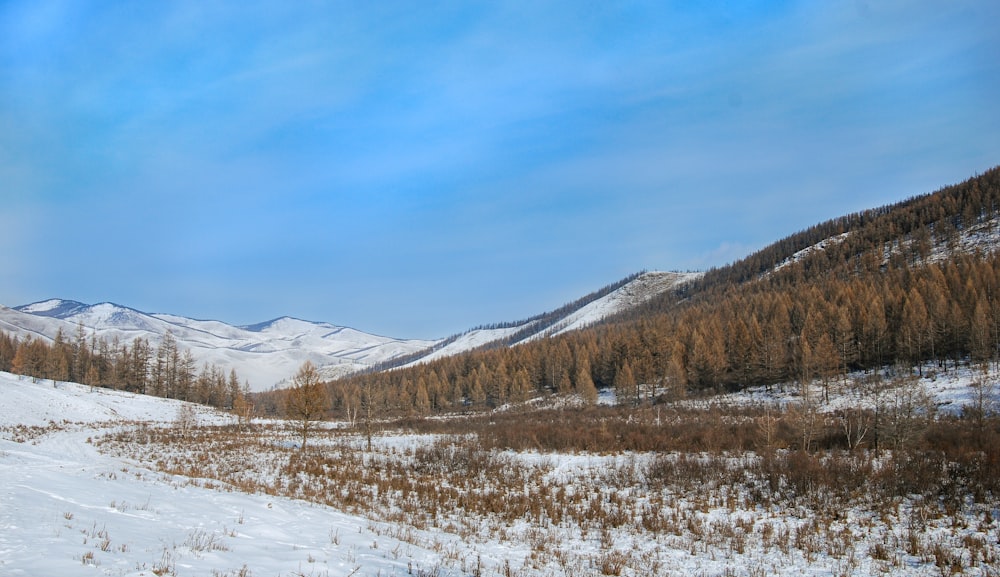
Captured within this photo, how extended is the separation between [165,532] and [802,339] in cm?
7884

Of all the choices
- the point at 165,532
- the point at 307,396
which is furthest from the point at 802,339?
the point at 165,532

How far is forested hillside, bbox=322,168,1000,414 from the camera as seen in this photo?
65.4m

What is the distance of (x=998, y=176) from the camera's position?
159750mm

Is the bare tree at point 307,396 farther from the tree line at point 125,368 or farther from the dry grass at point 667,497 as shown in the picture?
the tree line at point 125,368

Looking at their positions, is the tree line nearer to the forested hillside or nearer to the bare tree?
the forested hillside

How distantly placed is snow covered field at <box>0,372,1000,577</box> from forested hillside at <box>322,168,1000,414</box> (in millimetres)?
25500

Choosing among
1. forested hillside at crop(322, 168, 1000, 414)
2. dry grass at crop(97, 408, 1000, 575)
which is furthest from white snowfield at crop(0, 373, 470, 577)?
forested hillside at crop(322, 168, 1000, 414)

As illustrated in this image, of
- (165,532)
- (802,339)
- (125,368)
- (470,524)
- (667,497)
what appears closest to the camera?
(165,532)

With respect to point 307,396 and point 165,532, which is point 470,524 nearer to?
point 165,532

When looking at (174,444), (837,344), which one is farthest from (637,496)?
(837,344)

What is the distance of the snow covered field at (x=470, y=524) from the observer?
8.63m

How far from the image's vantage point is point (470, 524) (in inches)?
588

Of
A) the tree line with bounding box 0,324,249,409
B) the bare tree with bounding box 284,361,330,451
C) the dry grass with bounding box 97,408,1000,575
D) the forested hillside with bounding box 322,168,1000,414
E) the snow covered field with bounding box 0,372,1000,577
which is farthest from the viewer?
the tree line with bounding box 0,324,249,409

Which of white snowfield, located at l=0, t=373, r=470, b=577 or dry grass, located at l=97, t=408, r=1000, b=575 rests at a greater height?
white snowfield, located at l=0, t=373, r=470, b=577
